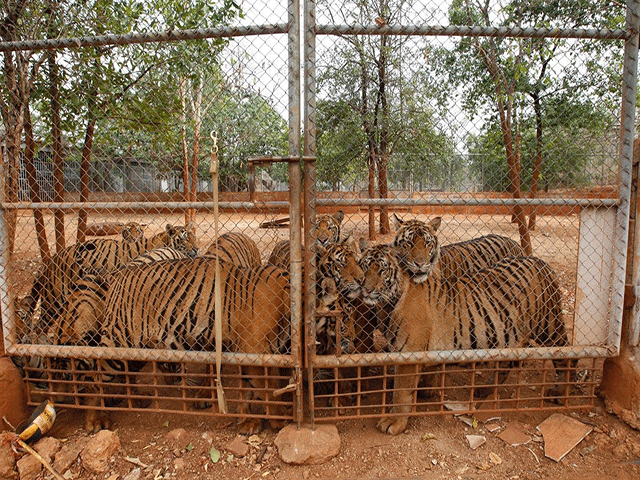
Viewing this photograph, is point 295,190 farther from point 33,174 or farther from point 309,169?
point 33,174

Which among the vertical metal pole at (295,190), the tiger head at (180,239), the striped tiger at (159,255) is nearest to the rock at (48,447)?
the vertical metal pole at (295,190)

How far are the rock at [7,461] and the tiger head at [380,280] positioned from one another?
281 centimetres

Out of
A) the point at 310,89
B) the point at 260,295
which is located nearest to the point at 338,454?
the point at 260,295

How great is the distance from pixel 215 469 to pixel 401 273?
2067mm

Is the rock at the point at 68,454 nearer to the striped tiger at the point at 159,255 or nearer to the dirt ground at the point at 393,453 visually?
the dirt ground at the point at 393,453

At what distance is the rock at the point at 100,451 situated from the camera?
3.02m

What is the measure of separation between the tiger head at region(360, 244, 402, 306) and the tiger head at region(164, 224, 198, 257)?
11.0 ft

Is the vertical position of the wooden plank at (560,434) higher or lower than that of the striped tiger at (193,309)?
lower

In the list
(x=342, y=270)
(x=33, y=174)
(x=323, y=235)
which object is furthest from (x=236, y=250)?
(x=33, y=174)

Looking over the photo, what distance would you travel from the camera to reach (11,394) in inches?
130

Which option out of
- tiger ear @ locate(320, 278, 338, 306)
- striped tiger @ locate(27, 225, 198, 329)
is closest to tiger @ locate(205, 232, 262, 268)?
striped tiger @ locate(27, 225, 198, 329)

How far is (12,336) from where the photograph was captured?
3277mm

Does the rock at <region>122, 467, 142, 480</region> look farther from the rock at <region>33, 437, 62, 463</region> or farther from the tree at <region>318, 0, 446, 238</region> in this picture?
the tree at <region>318, 0, 446, 238</region>

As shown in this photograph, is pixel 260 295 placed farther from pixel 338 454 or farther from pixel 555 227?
pixel 555 227
